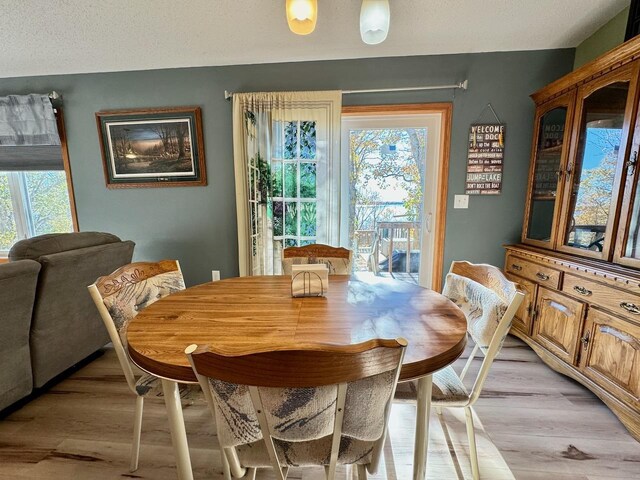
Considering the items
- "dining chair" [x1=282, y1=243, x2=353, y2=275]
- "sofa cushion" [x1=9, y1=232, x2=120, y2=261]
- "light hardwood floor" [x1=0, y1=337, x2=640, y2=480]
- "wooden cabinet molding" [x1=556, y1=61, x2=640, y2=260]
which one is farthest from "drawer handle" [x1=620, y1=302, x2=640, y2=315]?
"sofa cushion" [x1=9, y1=232, x2=120, y2=261]

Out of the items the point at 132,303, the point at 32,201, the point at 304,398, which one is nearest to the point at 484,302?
the point at 304,398

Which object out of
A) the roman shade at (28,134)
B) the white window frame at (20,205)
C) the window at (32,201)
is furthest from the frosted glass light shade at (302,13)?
the white window frame at (20,205)

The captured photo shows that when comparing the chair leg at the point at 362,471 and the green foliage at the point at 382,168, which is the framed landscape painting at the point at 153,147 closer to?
the green foliage at the point at 382,168

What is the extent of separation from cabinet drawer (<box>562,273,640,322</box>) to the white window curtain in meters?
1.69

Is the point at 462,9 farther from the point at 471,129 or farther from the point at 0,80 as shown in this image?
the point at 0,80

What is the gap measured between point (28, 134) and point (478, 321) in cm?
421

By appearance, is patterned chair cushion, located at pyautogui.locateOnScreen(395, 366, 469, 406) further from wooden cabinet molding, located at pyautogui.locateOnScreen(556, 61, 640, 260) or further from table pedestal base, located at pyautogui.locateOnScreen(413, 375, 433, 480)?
wooden cabinet molding, located at pyautogui.locateOnScreen(556, 61, 640, 260)

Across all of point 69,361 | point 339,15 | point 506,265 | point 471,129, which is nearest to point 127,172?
point 69,361

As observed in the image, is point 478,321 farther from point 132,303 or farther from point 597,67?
point 597,67

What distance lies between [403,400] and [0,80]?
4534 millimetres

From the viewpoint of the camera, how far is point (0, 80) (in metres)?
2.73

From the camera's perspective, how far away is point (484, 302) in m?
1.07

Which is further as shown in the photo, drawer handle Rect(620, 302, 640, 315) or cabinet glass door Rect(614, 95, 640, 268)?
cabinet glass door Rect(614, 95, 640, 268)

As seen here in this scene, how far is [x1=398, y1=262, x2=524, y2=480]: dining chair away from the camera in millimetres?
966
